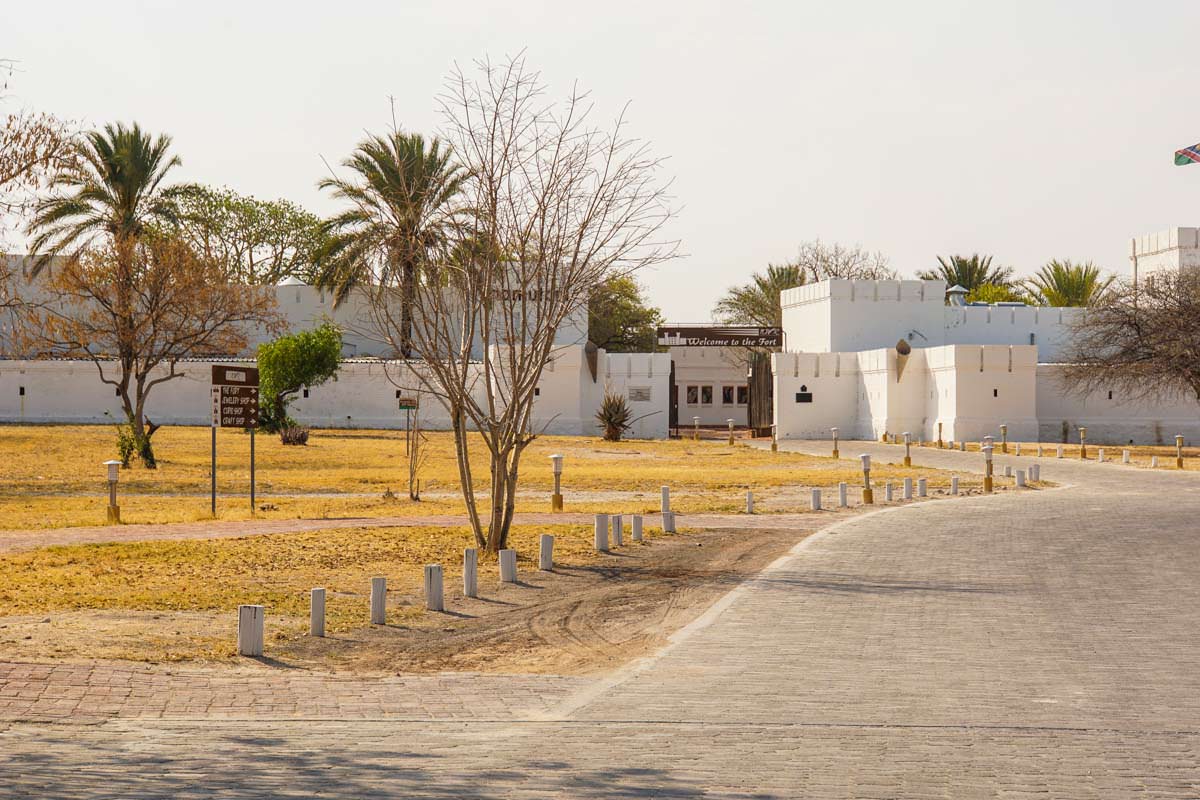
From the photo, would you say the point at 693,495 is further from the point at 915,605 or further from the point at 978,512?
the point at 915,605

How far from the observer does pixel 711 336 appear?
62312 millimetres

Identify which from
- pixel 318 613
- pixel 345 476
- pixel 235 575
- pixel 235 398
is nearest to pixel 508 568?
pixel 235 575

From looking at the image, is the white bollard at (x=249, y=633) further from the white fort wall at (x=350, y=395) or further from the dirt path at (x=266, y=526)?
the white fort wall at (x=350, y=395)

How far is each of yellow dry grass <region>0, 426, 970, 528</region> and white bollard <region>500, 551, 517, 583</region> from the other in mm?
8750

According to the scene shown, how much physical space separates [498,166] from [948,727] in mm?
12303

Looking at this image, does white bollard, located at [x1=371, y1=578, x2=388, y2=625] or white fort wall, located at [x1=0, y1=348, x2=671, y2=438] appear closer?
white bollard, located at [x1=371, y1=578, x2=388, y2=625]

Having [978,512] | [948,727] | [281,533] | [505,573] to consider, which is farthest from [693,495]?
[948,727]

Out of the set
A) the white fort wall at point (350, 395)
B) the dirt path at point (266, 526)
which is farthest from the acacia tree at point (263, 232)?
the dirt path at point (266, 526)

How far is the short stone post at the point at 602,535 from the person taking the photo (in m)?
18.8

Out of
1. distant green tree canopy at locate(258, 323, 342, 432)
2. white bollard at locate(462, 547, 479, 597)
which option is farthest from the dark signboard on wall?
white bollard at locate(462, 547, 479, 597)

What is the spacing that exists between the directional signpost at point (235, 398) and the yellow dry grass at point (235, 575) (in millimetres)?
5448

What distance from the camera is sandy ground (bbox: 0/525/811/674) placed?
10984 mm

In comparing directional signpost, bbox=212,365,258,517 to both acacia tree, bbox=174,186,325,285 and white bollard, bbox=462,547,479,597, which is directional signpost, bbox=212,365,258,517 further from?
acacia tree, bbox=174,186,325,285

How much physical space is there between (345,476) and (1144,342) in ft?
96.3
